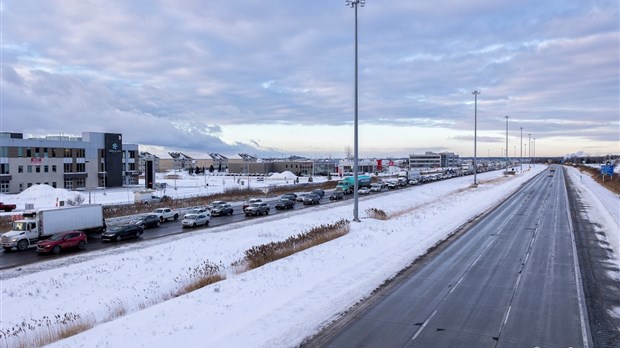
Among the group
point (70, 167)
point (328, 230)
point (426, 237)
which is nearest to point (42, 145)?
point (70, 167)

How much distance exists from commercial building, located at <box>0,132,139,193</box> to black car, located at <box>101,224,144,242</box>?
59.7m

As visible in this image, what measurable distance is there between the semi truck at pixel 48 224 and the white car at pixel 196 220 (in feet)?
20.5

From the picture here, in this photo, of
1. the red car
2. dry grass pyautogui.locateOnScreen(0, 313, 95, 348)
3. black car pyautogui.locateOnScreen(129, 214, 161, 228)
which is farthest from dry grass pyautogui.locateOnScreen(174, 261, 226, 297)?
black car pyautogui.locateOnScreen(129, 214, 161, 228)

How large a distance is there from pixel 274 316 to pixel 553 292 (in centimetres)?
972

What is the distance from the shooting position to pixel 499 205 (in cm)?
4825

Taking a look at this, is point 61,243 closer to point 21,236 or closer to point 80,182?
point 21,236

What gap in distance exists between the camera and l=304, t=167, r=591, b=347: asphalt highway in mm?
11547

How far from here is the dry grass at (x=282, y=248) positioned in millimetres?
21016

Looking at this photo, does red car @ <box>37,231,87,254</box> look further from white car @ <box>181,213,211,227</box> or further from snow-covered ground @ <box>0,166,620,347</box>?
white car @ <box>181,213,211,227</box>

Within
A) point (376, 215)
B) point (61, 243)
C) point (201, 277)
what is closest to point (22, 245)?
point (61, 243)

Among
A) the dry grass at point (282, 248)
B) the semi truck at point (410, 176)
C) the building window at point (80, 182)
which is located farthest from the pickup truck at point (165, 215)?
the semi truck at point (410, 176)

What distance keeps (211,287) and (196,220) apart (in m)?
23.4

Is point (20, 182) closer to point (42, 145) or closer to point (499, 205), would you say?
point (42, 145)

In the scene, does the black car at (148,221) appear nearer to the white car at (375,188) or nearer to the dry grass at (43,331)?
the dry grass at (43,331)
